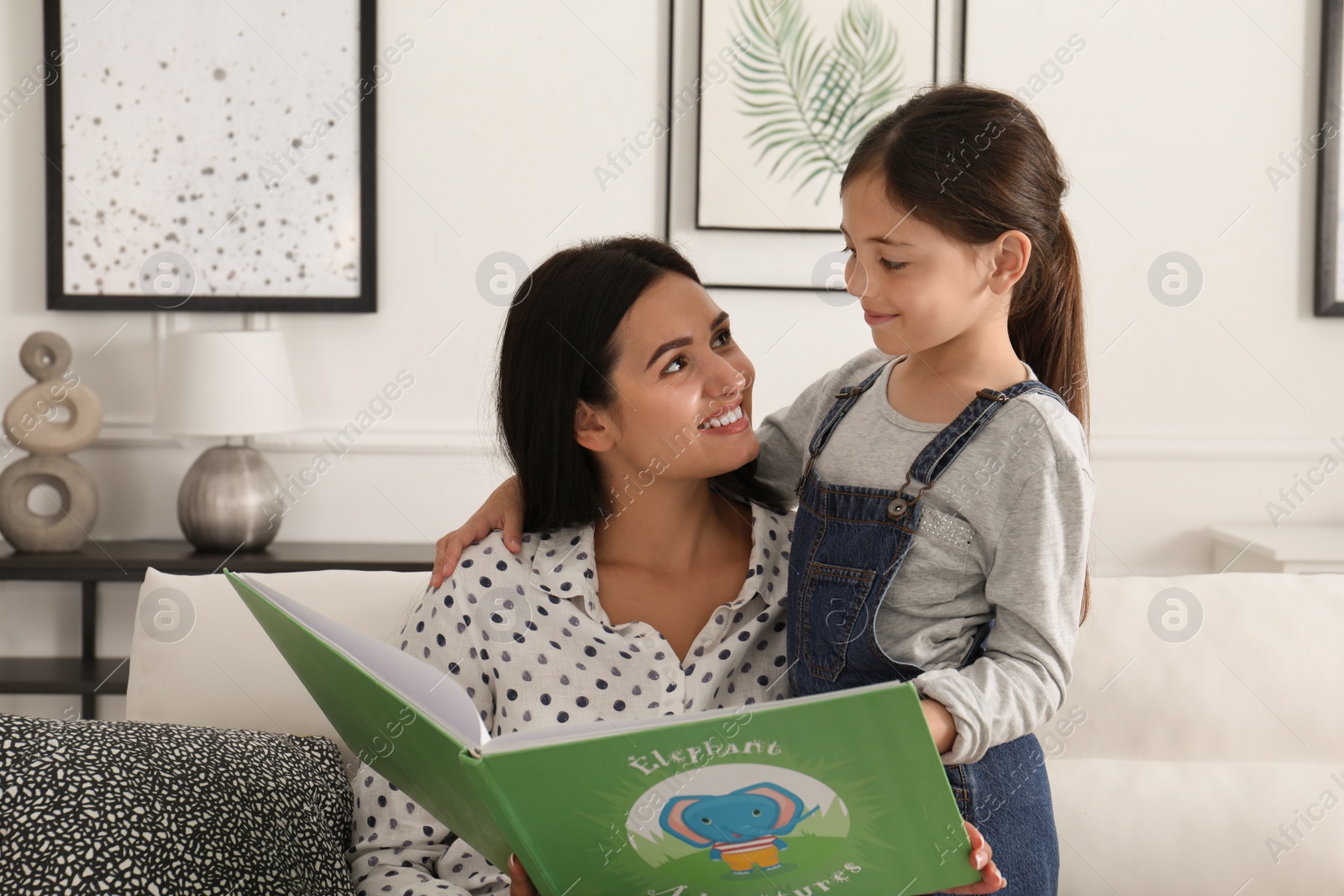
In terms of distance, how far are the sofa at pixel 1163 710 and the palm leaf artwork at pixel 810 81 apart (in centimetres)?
154

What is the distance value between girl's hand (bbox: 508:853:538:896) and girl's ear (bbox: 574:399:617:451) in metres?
0.53

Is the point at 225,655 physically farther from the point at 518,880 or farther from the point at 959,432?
the point at 959,432

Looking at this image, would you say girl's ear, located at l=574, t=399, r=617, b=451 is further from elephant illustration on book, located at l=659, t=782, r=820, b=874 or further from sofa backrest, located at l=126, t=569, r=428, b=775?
elephant illustration on book, located at l=659, t=782, r=820, b=874

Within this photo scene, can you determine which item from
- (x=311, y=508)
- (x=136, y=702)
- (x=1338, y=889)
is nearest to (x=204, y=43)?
(x=311, y=508)

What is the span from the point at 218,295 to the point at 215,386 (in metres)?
0.36

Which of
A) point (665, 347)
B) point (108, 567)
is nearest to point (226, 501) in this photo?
point (108, 567)

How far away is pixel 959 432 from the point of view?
3.51ft

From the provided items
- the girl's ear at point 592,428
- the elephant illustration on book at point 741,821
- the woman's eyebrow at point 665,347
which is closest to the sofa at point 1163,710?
the girl's ear at point 592,428

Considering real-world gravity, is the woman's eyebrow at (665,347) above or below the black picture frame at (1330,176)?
below

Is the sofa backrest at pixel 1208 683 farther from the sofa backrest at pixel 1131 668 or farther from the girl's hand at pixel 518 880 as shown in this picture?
the girl's hand at pixel 518 880

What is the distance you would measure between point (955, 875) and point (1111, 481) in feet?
7.61

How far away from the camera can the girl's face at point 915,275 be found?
108 cm

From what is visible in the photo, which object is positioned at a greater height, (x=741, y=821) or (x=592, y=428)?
(x=592, y=428)

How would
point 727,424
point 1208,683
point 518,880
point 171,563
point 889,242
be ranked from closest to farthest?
point 518,880
point 889,242
point 727,424
point 1208,683
point 171,563
